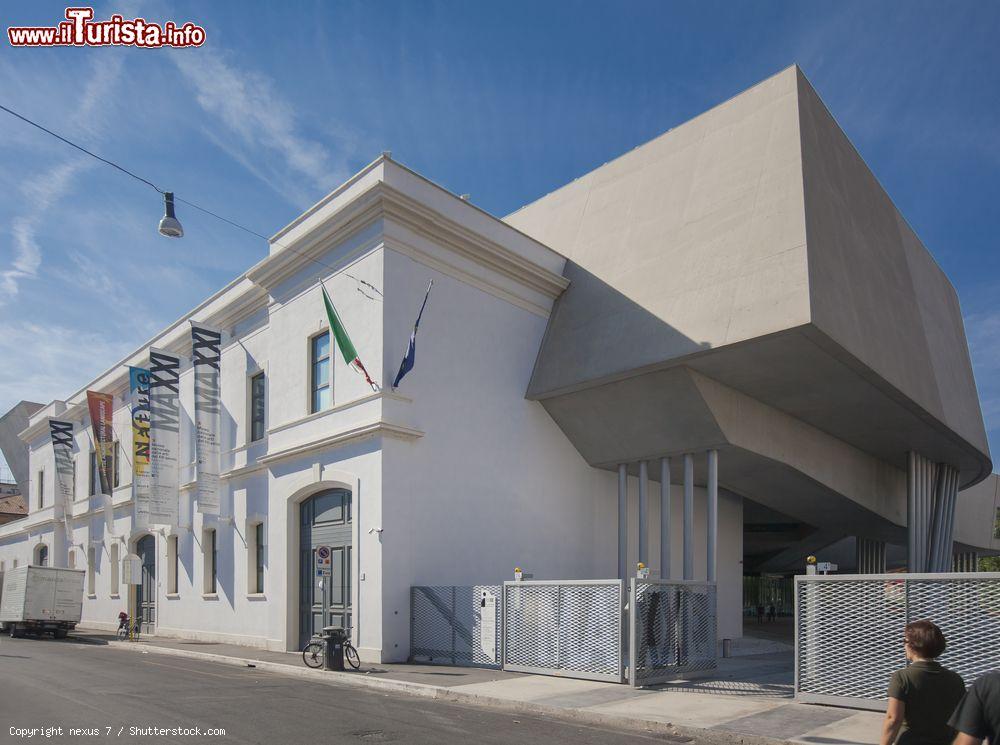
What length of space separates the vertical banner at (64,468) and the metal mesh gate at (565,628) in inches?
1226

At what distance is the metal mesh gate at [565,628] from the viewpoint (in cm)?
1466

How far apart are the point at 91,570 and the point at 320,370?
22968 millimetres

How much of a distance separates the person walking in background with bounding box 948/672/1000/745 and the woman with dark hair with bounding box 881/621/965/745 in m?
0.76

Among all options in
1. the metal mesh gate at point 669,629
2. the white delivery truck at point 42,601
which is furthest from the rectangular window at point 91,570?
the metal mesh gate at point 669,629

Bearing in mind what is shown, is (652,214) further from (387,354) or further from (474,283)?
(387,354)

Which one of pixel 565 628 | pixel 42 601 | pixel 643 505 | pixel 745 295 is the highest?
pixel 745 295

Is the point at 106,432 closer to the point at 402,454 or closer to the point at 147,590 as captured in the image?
the point at 147,590

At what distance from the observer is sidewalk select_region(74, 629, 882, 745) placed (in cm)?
1020

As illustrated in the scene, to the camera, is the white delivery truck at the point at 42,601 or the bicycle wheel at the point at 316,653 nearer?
the bicycle wheel at the point at 316,653

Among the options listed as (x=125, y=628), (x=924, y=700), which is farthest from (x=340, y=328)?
(x=125, y=628)

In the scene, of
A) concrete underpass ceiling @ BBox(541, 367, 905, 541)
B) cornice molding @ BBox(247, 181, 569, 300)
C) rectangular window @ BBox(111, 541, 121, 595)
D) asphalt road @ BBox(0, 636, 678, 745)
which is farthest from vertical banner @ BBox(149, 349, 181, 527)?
concrete underpass ceiling @ BBox(541, 367, 905, 541)

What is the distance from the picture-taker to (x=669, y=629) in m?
14.9

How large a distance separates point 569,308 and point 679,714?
13.8 metres

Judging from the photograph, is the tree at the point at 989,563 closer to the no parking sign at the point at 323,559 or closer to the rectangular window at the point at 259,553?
the rectangular window at the point at 259,553
